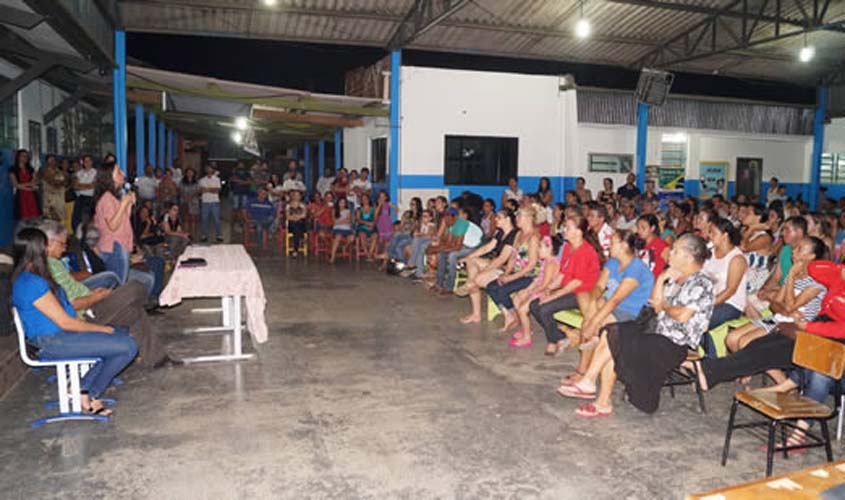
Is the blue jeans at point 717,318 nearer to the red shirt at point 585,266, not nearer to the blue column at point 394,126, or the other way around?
the red shirt at point 585,266

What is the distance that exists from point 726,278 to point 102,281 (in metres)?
4.91

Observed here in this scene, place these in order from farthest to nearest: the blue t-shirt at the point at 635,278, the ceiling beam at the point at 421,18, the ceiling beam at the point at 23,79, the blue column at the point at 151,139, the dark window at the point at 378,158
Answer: the blue column at the point at 151,139, the dark window at the point at 378,158, the ceiling beam at the point at 421,18, the ceiling beam at the point at 23,79, the blue t-shirt at the point at 635,278

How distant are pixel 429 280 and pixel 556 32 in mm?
6565

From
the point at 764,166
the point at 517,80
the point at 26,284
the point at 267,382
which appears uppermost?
the point at 517,80

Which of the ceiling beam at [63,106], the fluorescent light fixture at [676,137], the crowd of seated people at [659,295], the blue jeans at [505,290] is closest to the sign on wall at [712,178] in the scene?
the fluorescent light fixture at [676,137]

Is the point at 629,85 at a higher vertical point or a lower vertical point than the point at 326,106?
higher

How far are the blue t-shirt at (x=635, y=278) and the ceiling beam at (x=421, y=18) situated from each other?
262 inches

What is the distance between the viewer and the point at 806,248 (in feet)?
14.6

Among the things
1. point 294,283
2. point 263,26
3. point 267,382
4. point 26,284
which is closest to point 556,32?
point 263,26

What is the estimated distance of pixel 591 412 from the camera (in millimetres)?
4246

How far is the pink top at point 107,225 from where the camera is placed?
590 centimetres

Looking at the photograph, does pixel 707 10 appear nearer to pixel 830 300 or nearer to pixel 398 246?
pixel 398 246

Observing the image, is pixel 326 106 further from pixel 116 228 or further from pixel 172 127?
pixel 172 127

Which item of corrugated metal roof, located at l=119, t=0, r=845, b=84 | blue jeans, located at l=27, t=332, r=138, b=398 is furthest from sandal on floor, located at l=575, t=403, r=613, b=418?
corrugated metal roof, located at l=119, t=0, r=845, b=84
